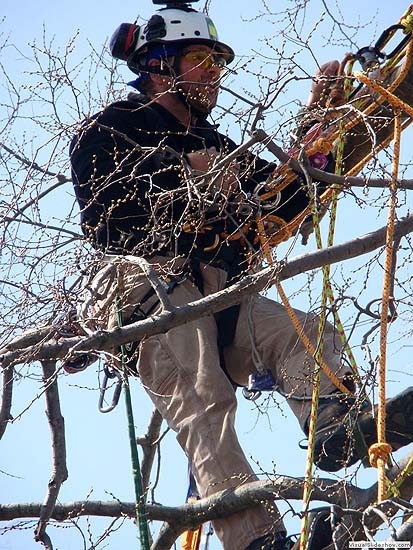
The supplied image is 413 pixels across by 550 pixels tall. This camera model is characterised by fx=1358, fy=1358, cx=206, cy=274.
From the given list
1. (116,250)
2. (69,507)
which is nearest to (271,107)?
(116,250)

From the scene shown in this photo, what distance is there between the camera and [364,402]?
5301mm

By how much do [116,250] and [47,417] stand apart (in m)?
0.80

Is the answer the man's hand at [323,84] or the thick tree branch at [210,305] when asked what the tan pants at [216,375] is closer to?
the thick tree branch at [210,305]

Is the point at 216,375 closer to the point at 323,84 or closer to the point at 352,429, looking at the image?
the point at 352,429

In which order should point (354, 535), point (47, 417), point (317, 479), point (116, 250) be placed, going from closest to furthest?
point (354, 535) < point (317, 479) < point (47, 417) < point (116, 250)

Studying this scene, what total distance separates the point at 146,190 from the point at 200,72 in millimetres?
835

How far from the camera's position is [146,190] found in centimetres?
579

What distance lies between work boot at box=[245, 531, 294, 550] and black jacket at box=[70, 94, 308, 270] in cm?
119

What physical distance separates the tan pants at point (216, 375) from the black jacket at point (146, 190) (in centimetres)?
14

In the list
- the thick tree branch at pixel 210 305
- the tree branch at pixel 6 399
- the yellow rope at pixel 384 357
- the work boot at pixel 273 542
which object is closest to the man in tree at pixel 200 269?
the work boot at pixel 273 542

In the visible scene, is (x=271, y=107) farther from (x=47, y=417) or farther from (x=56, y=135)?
(x=47, y=417)

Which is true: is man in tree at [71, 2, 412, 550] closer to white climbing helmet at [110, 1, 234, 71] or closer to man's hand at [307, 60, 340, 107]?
man's hand at [307, 60, 340, 107]

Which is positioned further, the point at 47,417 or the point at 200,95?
the point at 200,95

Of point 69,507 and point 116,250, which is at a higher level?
point 116,250
